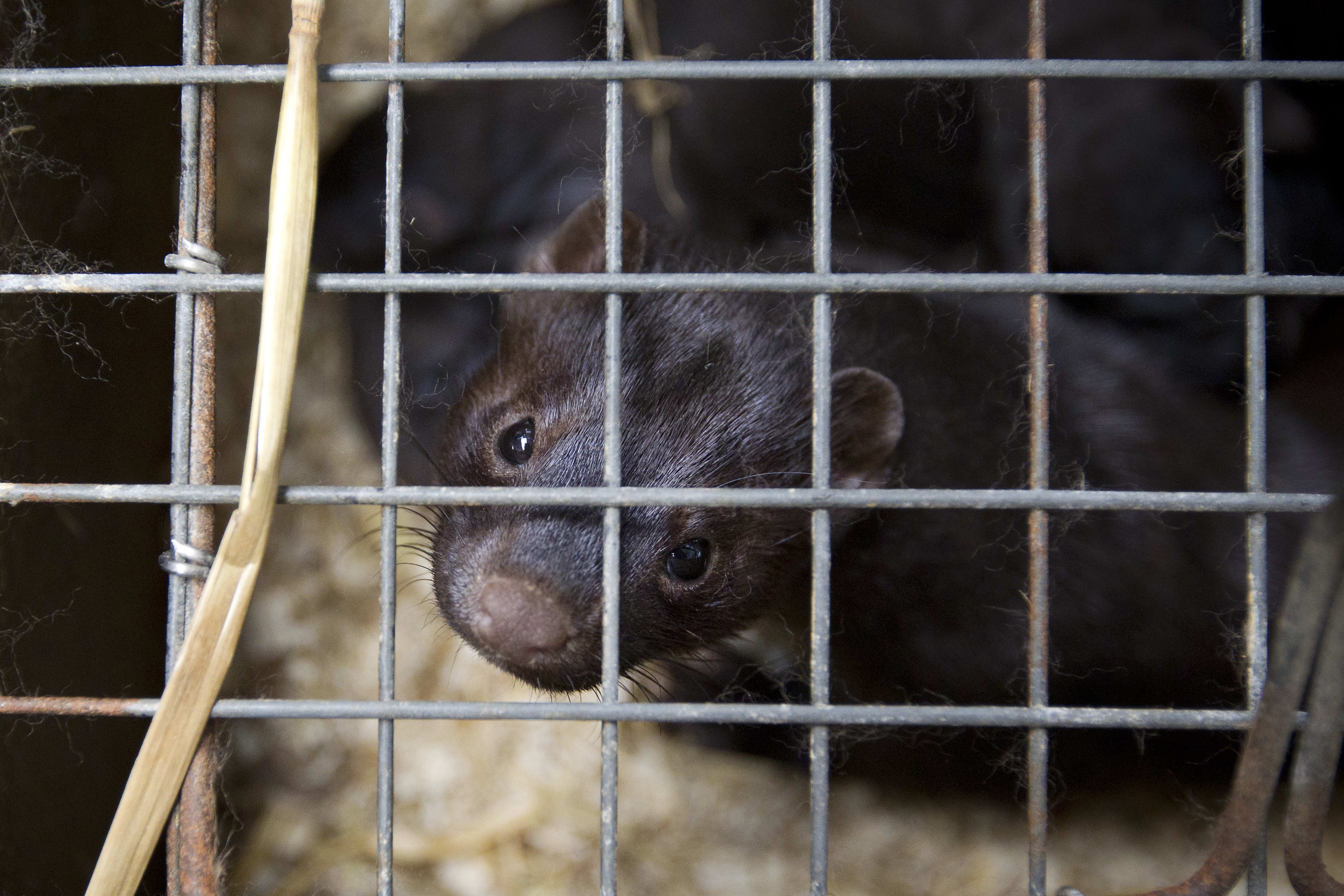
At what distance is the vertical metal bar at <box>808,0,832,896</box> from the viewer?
854mm

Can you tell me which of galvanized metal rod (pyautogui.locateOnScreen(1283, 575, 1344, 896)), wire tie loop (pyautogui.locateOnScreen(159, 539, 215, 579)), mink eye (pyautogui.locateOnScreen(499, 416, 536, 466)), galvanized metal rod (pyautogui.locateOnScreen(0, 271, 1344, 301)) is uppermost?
galvanized metal rod (pyautogui.locateOnScreen(0, 271, 1344, 301))

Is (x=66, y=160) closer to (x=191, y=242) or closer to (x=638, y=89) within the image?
(x=191, y=242)

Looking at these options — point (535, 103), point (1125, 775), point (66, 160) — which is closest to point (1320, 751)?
point (1125, 775)

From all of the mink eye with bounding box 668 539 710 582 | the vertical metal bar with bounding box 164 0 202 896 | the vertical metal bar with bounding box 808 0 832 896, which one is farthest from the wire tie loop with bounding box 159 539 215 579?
the mink eye with bounding box 668 539 710 582

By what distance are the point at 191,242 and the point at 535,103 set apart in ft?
3.79

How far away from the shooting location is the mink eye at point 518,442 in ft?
4.78

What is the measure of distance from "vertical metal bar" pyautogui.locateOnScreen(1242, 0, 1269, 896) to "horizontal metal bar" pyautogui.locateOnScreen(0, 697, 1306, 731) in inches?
2.3

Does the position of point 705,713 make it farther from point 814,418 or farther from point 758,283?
point 758,283

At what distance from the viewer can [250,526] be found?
81cm

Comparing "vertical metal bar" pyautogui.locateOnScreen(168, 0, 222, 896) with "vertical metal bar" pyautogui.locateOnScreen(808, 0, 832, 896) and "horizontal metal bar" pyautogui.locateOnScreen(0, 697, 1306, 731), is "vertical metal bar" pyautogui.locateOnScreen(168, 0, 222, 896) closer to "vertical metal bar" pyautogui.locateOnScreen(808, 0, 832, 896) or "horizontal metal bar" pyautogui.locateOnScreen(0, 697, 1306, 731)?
"horizontal metal bar" pyautogui.locateOnScreen(0, 697, 1306, 731)

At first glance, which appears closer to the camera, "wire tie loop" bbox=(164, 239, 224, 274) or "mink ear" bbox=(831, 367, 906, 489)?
"wire tie loop" bbox=(164, 239, 224, 274)

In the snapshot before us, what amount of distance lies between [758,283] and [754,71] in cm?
21

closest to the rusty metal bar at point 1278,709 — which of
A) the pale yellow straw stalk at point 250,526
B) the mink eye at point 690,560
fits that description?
the mink eye at point 690,560

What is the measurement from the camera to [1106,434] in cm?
172
